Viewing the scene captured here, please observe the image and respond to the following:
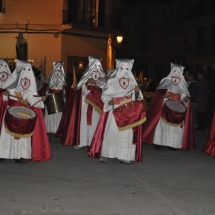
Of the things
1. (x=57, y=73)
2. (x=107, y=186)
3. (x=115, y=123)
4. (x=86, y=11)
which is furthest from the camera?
(x=86, y=11)

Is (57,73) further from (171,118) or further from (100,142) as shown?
(100,142)

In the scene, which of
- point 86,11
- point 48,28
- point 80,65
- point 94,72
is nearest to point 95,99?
point 94,72

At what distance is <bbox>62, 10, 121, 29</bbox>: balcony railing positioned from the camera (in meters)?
29.7

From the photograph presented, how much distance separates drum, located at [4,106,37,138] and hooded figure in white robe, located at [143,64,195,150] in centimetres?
398

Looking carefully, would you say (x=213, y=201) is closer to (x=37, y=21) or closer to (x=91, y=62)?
(x=91, y=62)

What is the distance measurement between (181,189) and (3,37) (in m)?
22.7

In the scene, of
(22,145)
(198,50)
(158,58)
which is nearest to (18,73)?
(22,145)

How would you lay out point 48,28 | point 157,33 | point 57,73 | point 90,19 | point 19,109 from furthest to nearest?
point 157,33
point 90,19
point 48,28
point 57,73
point 19,109

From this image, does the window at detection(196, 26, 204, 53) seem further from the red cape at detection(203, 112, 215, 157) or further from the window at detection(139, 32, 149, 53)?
the red cape at detection(203, 112, 215, 157)

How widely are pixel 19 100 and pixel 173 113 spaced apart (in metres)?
4.02

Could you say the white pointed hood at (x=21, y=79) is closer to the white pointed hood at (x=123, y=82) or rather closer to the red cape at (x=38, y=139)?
the red cape at (x=38, y=139)

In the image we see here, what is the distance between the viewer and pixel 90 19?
101 ft

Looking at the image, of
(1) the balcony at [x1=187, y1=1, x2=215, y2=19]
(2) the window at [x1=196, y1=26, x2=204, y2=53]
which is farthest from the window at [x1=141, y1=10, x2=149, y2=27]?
(2) the window at [x1=196, y1=26, x2=204, y2=53]

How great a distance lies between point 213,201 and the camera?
8.28 m
